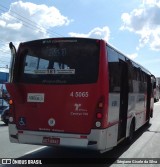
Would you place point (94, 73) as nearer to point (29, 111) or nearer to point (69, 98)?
point (69, 98)

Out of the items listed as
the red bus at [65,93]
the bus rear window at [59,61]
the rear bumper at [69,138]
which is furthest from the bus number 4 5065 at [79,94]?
the rear bumper at [69,138]

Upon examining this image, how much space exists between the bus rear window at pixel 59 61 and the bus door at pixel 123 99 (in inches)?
78.7

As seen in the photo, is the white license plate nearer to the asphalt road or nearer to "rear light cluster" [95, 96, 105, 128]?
the asphalt road

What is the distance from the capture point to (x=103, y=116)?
8.43 meters

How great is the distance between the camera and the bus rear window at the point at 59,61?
880 cm

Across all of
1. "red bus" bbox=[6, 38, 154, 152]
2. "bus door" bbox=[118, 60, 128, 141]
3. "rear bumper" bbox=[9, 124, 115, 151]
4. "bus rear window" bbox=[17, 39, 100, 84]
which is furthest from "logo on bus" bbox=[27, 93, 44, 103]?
"bus door" bbox=[118, 60, 128, 141]

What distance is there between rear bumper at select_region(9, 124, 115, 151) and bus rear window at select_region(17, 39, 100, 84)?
4.13ft

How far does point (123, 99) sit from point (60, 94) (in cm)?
293

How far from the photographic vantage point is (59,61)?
9.09 m

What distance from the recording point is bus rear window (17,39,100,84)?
8.80 metres

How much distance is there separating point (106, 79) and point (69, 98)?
3.26 feet

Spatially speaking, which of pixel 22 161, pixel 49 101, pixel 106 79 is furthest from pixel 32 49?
pixel 22 161

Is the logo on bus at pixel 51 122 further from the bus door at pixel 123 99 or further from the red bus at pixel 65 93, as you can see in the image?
the bus door at pixel 123 99

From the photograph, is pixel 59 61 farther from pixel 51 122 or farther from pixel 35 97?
pixel 51 122
